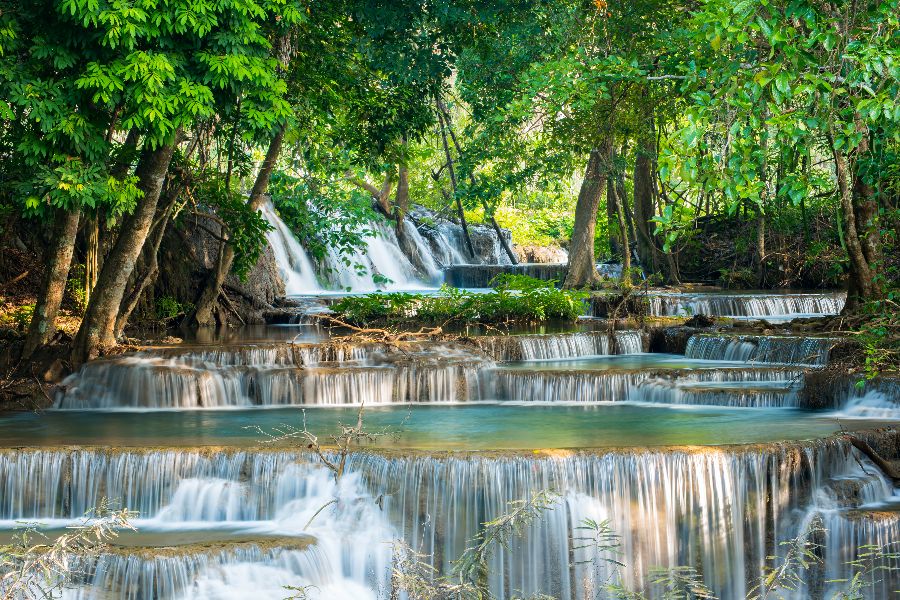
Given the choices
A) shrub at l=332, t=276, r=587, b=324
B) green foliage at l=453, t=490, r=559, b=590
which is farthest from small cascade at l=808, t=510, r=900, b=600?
shrub at l=332, t=276, r=587, b=324

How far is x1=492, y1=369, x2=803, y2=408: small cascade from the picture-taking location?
12.4 m

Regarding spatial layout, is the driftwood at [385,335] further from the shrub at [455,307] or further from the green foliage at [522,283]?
the green foliage at [522,283]

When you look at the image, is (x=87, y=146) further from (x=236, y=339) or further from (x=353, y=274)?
(x=353, y=274)

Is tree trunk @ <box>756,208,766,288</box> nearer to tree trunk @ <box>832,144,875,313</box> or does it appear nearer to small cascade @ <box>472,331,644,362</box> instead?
small cascade @ <box>472,331,644,362</box>

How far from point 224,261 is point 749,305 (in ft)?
32.4

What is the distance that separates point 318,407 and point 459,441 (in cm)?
295

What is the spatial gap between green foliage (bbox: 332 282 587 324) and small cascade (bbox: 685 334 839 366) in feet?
11.9

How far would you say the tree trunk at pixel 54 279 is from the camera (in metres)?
12.7

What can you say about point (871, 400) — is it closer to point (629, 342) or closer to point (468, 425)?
point (468, 425)

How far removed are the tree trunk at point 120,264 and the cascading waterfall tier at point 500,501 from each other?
4708mm

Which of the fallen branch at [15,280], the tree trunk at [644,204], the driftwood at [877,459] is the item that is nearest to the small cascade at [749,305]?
the tree trunk at [644,204]

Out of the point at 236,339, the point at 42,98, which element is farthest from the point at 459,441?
the point at 236,339

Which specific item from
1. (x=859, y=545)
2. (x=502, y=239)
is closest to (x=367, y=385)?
(x=859, y=545)

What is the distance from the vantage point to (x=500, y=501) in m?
8.48
